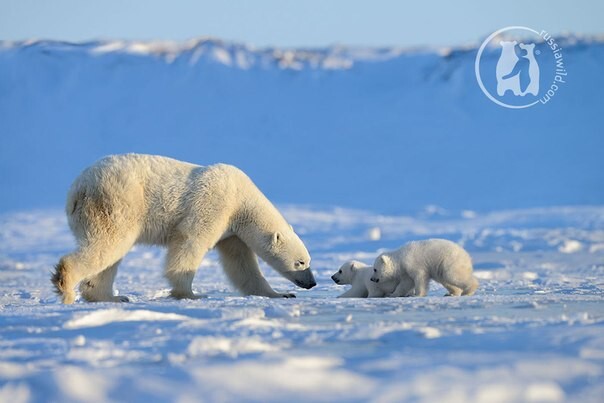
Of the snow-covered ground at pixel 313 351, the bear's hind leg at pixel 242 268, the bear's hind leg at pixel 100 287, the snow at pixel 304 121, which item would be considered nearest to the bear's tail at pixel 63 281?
the bear's hind leg at pixel 100 287

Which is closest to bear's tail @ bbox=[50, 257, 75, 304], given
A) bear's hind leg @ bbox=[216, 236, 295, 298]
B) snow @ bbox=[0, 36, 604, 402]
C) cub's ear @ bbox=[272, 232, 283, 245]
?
snow @ bbox=[0, 36, 604, 402]

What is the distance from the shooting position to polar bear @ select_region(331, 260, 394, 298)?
274 inches

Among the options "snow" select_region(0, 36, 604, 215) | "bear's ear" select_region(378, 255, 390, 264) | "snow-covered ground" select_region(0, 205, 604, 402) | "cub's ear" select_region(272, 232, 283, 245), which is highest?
"snow" select_region(0, 36, 604, 215)

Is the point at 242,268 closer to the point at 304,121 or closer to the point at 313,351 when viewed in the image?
the point at 313,351

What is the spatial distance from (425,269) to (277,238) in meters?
1.14

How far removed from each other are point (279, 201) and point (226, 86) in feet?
21.8

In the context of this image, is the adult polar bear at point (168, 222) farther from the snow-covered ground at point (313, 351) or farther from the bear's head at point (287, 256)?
the snow-covered ground at point (313, 351)

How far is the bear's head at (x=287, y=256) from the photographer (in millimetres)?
6660

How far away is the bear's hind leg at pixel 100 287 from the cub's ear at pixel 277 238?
115 centimetres

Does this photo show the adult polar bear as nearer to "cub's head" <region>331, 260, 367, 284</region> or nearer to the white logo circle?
"cub's head" <region>331, 260, 367, 284</region>

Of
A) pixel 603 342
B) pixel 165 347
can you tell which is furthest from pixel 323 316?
pixel 603 342

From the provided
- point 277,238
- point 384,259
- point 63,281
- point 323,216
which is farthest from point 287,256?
point 323,216

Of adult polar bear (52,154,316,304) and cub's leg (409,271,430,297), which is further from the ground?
adult polar bear (52,154,316,304)

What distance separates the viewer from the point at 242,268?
6.84 meters
